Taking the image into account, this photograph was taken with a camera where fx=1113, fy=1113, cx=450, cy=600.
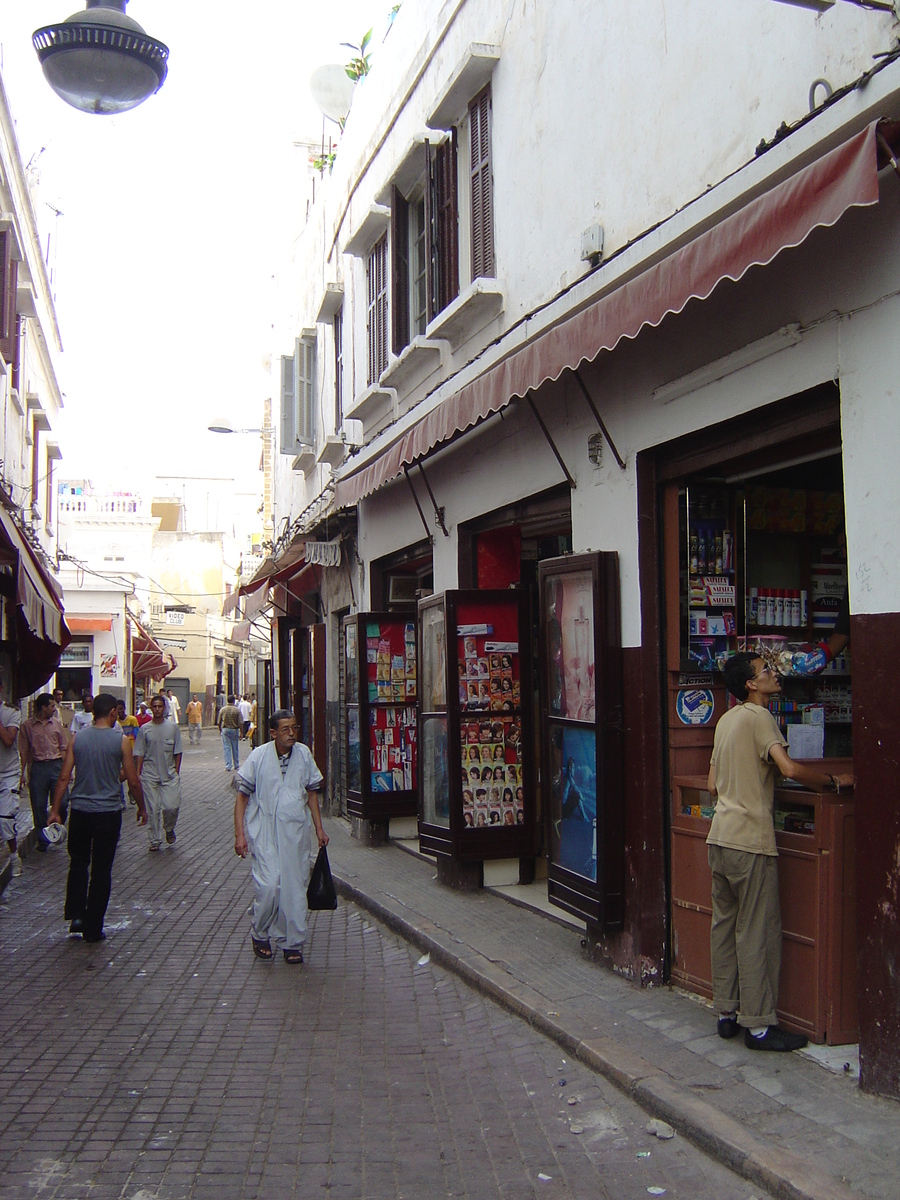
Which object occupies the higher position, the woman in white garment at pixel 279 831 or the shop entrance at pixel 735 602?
the shop entrance at pixel 735 602

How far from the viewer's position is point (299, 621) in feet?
67.3

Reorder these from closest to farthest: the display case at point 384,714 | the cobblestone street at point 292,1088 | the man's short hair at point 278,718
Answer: the cobblestone street at point 292,1088 → the man's short hair at point 278,718 → the display case at point 384,714

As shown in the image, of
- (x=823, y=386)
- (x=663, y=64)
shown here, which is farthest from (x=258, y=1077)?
(x=663, y=64)

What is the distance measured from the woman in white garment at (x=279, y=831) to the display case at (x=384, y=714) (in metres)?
4.04

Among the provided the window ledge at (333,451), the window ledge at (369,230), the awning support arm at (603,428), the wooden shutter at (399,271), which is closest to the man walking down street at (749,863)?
the awning support arm at (603,428)

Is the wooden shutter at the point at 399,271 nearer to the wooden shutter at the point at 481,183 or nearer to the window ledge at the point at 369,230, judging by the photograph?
the window ledge at the point at 369,230

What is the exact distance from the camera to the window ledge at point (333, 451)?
14491 millimetres

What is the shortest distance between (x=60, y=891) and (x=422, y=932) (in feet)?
14.4

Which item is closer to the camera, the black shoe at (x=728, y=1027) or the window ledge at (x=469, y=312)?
the black shoe at (x=728, y=1027)

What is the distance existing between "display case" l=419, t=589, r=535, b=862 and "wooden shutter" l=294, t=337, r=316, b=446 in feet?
29.2

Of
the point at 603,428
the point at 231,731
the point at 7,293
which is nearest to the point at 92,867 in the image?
the point at 603,428

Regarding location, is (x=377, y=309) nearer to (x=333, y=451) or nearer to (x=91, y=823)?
(x=333, y=451)

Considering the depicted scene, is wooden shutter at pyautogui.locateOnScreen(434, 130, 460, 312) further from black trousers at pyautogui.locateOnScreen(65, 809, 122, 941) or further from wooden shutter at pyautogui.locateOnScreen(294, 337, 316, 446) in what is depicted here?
wooden shutter at pyautogui.locateOnScreen(294, 337, 316, 446)

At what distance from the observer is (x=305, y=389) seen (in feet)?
57.2
